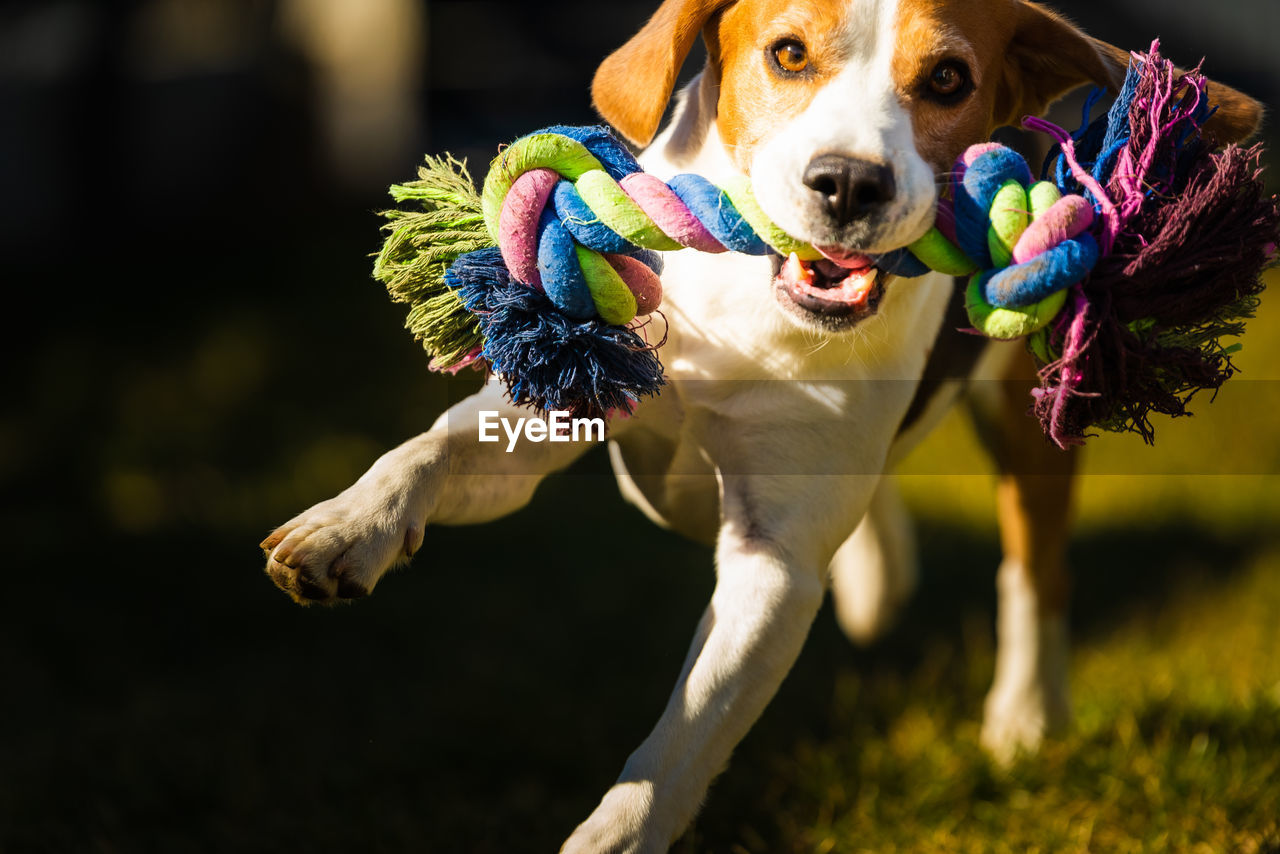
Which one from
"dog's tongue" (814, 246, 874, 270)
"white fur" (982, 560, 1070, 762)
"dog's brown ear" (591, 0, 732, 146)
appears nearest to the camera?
"dog's tongue" (814, 246, 874, 270)

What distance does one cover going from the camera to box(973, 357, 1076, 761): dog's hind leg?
3.92 m

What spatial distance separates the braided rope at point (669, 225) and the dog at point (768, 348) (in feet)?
0.22

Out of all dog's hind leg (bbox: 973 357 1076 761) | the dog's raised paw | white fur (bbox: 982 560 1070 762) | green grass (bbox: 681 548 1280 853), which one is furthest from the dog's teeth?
white fur (bbox: 982 560 1070 762)

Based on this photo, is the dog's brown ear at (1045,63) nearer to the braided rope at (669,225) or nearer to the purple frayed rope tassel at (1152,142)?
the purple frayed rope tassel at (1152,142)

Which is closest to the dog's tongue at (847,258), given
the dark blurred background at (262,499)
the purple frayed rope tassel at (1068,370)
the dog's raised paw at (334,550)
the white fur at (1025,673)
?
the purple frayed rope tassel at (1068,370)

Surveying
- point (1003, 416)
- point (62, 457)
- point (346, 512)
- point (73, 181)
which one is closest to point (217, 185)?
point (73, 181)

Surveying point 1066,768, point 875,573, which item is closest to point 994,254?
point 1066,768

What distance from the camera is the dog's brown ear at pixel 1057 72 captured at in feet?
8.46

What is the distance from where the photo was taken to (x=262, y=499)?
5617 millimetres

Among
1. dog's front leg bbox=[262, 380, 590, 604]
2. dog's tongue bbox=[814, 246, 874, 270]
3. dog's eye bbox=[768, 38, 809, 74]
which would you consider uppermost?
dog's eye bbox=[768, 38, 809, 74]

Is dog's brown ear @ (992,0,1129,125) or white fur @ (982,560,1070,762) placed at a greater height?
dog's brown ear @ (992,0,1129,125)

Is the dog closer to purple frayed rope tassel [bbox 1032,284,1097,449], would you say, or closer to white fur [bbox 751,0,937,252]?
white fur [bbox 751,0,937,252]

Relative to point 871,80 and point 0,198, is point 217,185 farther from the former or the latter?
point 871,80

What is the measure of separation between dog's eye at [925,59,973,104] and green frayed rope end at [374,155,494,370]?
0.84 meters
